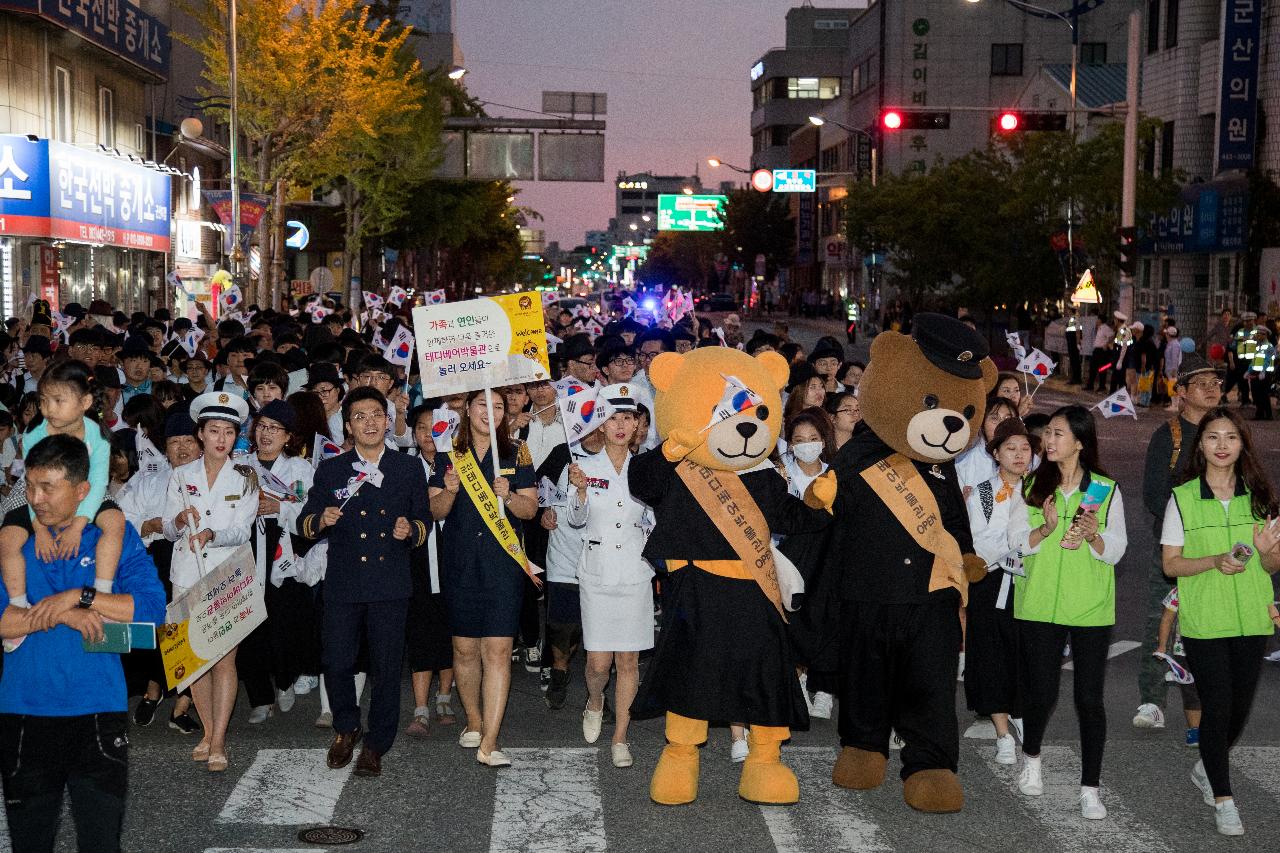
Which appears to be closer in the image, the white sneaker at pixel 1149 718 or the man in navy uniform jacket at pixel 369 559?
the man in navy uniform jacket at pixel 369 559

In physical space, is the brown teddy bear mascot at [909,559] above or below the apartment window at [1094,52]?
below

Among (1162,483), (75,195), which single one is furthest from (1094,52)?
(1162,483)

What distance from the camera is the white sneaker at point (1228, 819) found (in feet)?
22.0

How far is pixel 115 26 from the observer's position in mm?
29219

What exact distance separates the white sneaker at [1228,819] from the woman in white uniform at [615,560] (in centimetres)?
265

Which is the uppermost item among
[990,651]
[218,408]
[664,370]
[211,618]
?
[664,370]

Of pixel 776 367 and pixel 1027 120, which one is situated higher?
pixel 1027 120

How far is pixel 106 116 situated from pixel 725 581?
27.5 meters

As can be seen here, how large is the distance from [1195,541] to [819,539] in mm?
1643

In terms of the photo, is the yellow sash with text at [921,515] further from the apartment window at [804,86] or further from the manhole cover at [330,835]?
the apartment window at [804,86]

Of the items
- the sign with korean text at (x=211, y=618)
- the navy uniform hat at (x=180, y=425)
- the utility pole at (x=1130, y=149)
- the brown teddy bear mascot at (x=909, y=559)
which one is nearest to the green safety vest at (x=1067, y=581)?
the brown teddy bear mascot at (x=909, y=559)

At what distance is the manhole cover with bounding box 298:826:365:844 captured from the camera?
21.7 ft

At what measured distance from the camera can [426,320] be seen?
820 cm

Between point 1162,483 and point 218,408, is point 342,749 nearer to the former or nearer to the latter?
point 218,408
